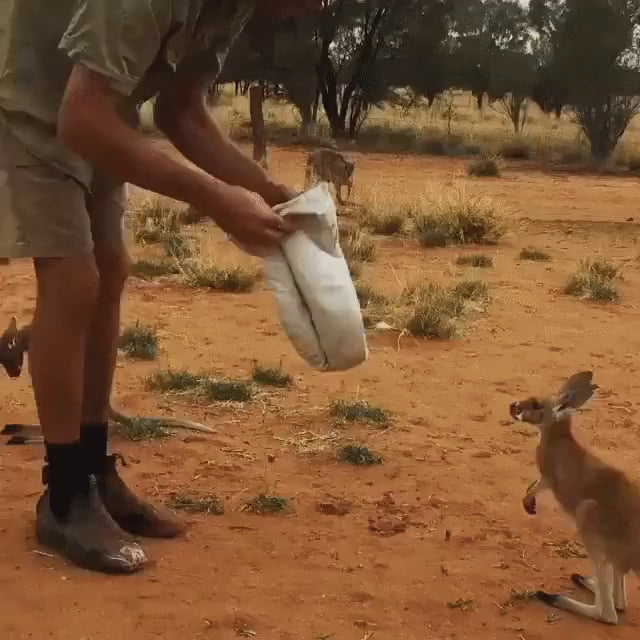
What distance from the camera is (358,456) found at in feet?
14.3

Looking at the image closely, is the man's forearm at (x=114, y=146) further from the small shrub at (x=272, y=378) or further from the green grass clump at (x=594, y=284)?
the green grass clump at (x=594, y=284)

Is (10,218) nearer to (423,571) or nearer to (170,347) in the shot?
(423,571)

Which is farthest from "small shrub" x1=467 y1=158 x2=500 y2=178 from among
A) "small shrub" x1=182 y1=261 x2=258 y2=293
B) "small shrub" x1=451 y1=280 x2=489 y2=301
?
"small shrub" x1=182 y1=261 x2=258 y2=293

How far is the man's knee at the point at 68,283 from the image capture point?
3.03m

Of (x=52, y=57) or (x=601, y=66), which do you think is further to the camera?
(x=601, y=66)

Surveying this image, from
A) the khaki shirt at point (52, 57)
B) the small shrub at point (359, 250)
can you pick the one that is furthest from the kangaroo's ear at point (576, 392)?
the small shrub at point (359, 250)

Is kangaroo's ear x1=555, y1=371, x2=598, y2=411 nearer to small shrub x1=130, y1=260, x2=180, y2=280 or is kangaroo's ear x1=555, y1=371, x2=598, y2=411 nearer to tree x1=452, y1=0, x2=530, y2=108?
small shrub x1=130, y1=260, x2=180, y2=280

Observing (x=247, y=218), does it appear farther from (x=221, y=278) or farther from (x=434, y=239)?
(x=434, y=239)

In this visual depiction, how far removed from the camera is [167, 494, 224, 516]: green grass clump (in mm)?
3744

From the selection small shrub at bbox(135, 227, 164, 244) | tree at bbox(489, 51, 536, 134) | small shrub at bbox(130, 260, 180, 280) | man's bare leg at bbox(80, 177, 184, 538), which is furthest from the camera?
tree at bbox(489, 51, 536, 134)

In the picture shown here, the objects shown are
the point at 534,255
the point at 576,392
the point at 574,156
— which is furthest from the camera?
the point at 574,156

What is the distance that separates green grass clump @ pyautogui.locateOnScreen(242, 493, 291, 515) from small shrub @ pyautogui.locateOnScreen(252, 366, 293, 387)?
1.58m

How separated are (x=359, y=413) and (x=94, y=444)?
1763 millimetres

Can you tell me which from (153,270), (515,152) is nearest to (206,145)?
(153,270)
